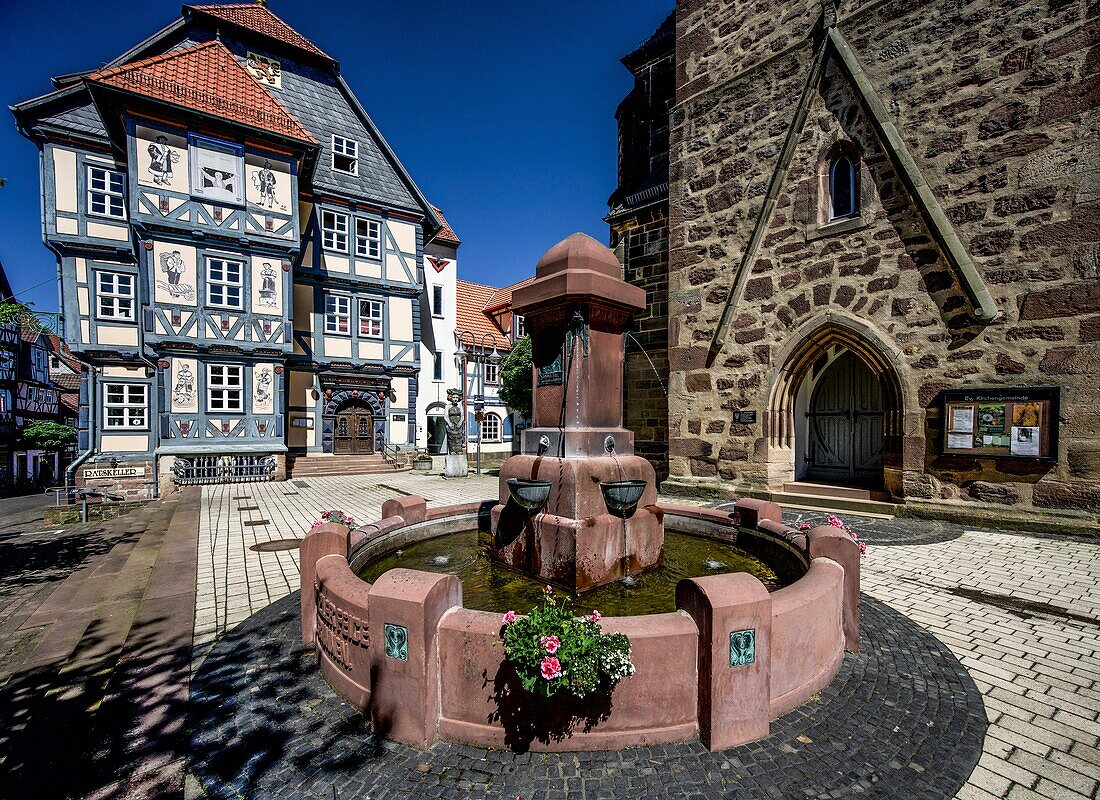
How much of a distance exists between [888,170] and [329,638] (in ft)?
35.9

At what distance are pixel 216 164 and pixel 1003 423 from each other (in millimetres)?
22030

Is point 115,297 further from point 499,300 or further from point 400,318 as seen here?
point 499,300

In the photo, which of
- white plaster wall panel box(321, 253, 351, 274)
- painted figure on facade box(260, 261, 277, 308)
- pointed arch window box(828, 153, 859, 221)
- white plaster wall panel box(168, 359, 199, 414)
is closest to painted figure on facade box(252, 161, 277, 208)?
painted figure on facade box(260, 261, 277, 308)

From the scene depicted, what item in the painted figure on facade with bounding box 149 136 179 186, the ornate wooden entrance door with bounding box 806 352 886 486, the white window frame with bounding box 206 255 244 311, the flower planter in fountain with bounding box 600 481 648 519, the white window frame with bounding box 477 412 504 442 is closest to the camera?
the flower planter in fountain with bounding box 600 481 648 519

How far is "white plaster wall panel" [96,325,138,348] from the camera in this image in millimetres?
15859

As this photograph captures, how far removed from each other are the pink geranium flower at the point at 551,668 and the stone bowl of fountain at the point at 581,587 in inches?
12.8

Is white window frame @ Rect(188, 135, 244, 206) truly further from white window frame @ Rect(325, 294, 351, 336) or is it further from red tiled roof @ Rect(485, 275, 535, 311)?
red tiled roof @ Rect(485, 275, 535, 311)

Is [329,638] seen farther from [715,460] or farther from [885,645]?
[715,460]

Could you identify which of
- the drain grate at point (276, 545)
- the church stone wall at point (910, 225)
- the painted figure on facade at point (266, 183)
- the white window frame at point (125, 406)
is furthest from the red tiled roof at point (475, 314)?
the drain grate at point (276, 545)

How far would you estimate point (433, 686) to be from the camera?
8.16 feet

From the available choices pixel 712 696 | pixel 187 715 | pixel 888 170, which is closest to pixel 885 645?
pixel 712 696

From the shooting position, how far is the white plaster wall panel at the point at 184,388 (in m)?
15.7

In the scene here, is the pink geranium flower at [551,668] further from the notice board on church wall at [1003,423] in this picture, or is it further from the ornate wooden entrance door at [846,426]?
the ornate wooden entrance door at [846,426]

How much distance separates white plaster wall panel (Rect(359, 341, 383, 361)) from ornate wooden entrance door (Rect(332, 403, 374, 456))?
2.16 meters
